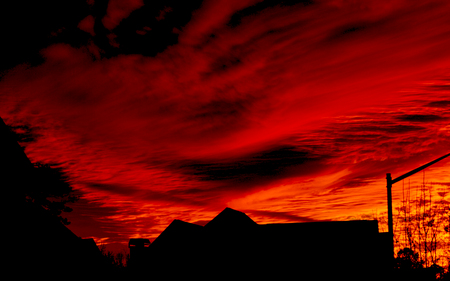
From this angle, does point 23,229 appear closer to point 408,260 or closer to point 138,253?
point 138,253

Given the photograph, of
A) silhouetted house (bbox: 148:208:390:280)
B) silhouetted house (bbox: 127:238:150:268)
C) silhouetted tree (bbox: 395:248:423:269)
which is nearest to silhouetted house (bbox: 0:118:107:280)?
silhouetted house (bbox: 148:208:390:280)

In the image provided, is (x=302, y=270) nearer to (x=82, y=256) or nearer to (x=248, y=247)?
(x=248, y=247)

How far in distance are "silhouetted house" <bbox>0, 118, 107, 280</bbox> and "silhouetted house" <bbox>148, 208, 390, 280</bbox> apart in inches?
404

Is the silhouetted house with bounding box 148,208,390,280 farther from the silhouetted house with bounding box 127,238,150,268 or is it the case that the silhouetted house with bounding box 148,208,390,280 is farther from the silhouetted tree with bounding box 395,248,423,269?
the silhouetted tree with bounding box 395,248,423,269

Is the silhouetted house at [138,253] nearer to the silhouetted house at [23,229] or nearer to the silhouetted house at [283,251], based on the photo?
the silhouetted house at [283,251]

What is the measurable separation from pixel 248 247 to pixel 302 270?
3.28 metres

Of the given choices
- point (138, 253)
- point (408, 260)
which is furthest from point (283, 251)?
point (408, 260)

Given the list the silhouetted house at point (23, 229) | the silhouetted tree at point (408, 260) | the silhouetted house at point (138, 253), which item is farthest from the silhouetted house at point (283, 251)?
the silhouetted tree at point (408, 260)

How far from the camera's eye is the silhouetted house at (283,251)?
2488 cm

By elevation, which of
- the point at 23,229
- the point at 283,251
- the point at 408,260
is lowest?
the point at 23,229

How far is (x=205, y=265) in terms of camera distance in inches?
1033

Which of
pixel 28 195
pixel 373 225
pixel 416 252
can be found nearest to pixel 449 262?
pixel 416 252

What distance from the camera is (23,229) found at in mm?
14234

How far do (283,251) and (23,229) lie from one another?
52.0 feet
